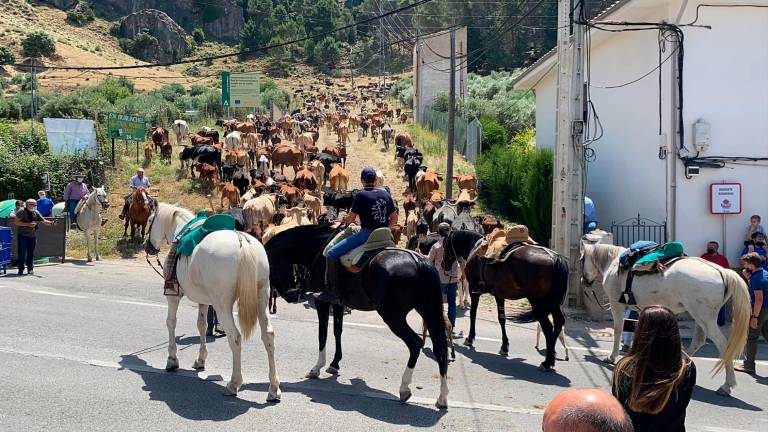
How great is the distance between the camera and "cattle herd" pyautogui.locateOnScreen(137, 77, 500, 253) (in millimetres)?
17812

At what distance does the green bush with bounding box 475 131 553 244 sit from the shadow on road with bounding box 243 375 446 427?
1196 centimetres

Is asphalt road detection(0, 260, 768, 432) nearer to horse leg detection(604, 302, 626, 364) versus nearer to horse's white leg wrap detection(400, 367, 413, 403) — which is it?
horse's white leg wrap detection(400, 367, 413, 403)

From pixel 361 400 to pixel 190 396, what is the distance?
192 cm

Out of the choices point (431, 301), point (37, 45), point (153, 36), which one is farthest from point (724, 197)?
point (153, 36)

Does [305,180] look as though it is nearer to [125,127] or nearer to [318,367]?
[125,127]

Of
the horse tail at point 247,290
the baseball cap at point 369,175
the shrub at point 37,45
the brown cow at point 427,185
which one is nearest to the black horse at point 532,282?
the baseball cap at point 369,175

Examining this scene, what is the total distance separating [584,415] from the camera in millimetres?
3221

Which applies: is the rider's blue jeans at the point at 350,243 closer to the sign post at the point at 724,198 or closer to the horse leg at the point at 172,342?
the horse leg at the point at 172,342

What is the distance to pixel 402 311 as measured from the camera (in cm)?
878

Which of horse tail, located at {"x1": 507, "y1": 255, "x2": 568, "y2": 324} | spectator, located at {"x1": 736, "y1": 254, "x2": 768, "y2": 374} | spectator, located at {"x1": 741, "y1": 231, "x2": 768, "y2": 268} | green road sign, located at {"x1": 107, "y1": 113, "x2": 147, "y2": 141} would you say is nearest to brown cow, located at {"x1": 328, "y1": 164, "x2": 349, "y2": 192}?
green road sign, located at {"x1": 107, "y1": 113, "x2": 147, "y2": 141}

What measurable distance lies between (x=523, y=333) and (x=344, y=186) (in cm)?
1433

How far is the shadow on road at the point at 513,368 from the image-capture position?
33.2ft

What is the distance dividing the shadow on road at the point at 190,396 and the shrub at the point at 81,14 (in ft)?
355

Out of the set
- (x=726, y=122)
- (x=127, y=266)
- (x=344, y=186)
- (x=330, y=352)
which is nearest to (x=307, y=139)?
(x=344, y=186)
